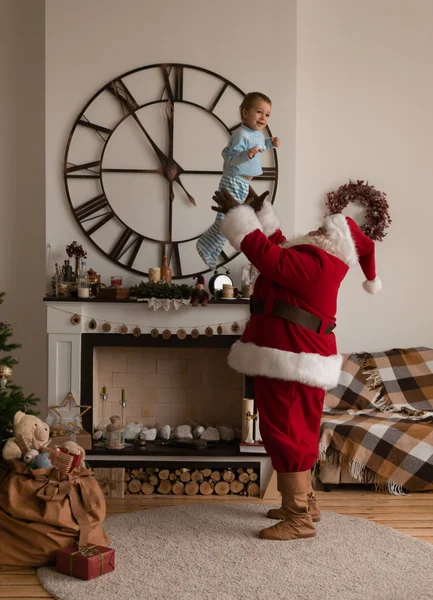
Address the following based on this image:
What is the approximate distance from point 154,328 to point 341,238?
1.28m

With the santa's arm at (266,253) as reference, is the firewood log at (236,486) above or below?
below

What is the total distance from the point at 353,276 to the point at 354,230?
5.14 feet

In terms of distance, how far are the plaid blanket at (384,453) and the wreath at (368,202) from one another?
1325mm

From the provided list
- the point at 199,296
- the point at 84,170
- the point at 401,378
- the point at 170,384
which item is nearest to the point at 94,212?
the point at 84,170

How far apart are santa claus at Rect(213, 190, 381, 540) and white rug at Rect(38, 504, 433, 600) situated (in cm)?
18

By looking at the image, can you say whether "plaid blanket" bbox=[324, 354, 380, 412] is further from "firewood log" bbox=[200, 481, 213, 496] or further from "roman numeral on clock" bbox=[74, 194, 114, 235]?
"roman numeral on clock" bbox=[74, 194, 114, 235]

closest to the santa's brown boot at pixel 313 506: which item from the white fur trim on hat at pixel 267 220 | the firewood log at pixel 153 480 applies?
the firewood log at pixel 153 480

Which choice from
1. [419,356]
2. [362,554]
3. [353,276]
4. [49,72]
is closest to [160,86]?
[49,72]

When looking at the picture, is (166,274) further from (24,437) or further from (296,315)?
(24,437)

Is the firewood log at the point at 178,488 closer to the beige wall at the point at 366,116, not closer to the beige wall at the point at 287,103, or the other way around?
the beige wall at the point at 287,103

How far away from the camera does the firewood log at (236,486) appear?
162 inches

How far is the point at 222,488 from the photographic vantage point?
4.12 metres

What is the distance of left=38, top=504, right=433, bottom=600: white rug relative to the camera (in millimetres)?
2857

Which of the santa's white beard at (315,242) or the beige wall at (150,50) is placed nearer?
the santa's white beard at (315,242)
